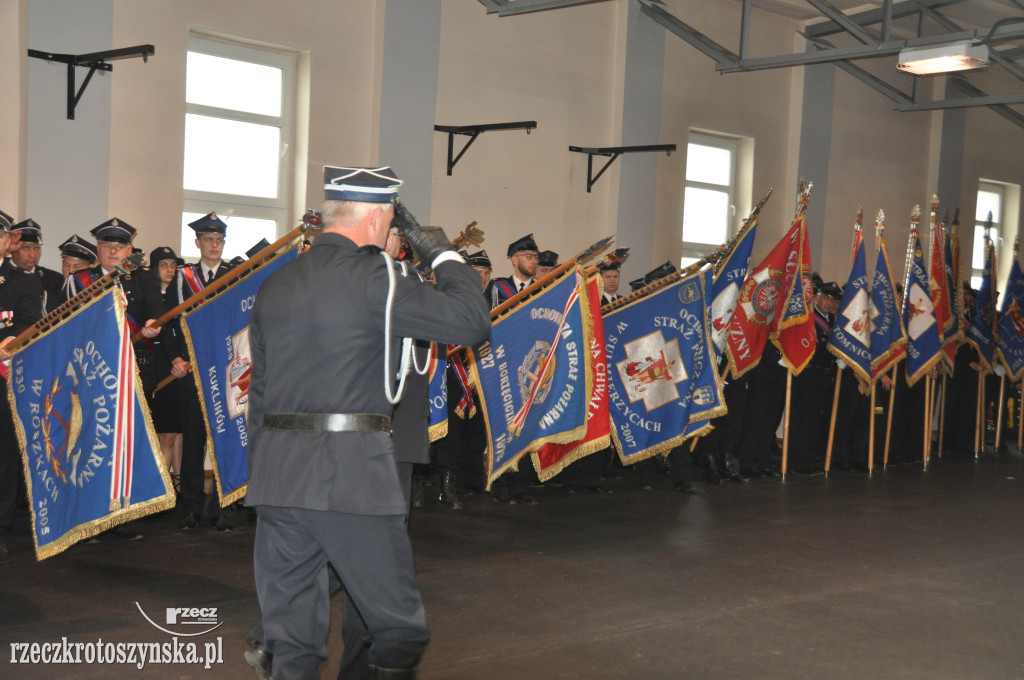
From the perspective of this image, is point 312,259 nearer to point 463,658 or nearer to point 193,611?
point 463,658

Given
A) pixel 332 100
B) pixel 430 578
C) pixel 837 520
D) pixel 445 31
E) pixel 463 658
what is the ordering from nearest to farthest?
1. pixel 463 658
2. pixel 430 578
3. pixel 837 520
4. pixel 332 100
5. pixel 445 31

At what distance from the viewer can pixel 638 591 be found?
4.49 meters

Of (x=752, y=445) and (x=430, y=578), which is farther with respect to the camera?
(x=752, y=445)

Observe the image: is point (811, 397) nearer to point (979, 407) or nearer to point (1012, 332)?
point (979, 407)

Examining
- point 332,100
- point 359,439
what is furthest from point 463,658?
point 332,100

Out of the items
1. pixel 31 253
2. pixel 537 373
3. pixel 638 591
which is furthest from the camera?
pixel 537 373

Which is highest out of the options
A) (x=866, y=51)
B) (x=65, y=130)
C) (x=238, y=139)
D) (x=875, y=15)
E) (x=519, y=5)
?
(x=875, y=15)

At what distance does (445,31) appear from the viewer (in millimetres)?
8172

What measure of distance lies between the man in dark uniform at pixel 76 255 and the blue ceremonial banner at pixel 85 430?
1.45m

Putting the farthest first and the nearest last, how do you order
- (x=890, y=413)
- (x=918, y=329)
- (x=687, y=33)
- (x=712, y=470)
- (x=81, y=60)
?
(x=687, y=33), (x=918, y=329), (x=890, y=413), (x=712, y=470), (x=81, y=60)

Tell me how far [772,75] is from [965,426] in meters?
3.94

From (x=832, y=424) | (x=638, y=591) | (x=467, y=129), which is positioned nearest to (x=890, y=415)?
(x=832, y=424)

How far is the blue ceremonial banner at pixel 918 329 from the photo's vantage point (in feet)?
29.8

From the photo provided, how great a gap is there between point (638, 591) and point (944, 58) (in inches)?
183
